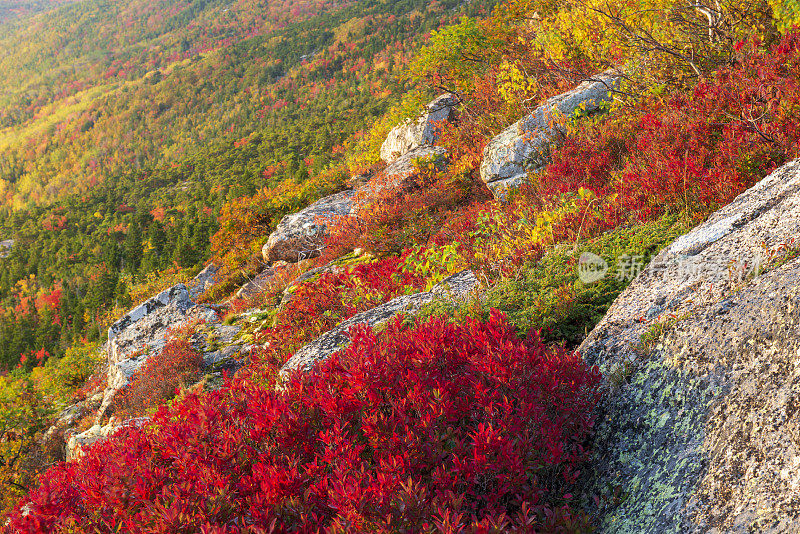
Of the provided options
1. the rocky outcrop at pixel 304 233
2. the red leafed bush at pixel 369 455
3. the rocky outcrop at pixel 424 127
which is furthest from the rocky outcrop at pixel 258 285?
the red leafed bush at pixel 369 455

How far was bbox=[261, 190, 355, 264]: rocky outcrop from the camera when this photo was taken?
1095 centimetres

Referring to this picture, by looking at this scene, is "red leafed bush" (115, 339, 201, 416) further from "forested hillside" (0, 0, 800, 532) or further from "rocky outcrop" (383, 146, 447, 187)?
"rocky outcrop" (383, 146, 447, 187)

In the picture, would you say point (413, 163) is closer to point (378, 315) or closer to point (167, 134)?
point (378, 315)

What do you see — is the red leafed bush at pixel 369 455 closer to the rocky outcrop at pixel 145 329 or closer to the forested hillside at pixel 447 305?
the forested hillside at pixel 447 305

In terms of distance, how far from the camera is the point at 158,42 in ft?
442

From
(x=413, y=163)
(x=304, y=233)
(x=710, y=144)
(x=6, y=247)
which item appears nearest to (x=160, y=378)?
(x=304, y=233)

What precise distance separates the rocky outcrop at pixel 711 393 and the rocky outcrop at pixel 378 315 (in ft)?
5.33

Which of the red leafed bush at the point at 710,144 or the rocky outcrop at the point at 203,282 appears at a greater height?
the red leafed bush at the point at 710,144

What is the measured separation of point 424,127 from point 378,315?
30.4 feet

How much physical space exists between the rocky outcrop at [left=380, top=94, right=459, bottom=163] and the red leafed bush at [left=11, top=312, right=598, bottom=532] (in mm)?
10338

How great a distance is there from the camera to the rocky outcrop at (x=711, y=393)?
1573 millimetres

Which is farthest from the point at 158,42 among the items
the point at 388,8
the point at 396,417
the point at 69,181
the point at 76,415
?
the point at 396,417

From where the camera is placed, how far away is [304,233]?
439 inches

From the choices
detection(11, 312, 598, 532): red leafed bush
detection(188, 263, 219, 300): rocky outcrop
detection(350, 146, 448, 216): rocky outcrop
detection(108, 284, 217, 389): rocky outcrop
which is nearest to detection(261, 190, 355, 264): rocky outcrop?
detection(350, 146, 448, 216): rocky outcrop
